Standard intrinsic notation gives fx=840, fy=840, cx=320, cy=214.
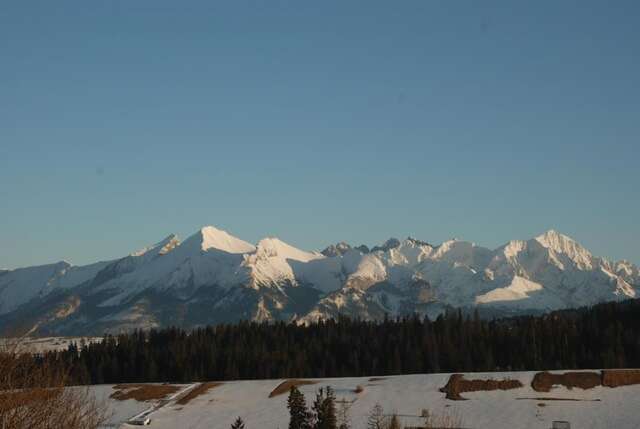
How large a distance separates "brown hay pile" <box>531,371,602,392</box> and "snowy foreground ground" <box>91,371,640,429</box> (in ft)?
5.99

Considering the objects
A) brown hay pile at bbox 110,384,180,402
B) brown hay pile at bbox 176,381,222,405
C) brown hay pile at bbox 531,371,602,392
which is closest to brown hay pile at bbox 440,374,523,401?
brown hay pile at bbox 531,371,602,392

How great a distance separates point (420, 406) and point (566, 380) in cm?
3375

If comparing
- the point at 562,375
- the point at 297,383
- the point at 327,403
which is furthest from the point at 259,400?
the point at 327,403

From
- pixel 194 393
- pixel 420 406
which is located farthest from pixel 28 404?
pixel 194 393

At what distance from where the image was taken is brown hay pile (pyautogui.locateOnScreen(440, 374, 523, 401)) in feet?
559

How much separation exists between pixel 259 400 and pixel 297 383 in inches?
712

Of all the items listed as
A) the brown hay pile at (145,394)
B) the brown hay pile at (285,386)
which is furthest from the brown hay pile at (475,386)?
the brown hay pile at (145,394)

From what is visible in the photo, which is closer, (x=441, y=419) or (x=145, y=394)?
(x=441, y=419)

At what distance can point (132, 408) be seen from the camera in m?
180

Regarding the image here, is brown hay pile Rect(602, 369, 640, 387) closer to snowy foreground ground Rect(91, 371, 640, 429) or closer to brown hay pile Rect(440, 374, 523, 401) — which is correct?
snowy foreground ground Rect(91, 371, 640, 429)

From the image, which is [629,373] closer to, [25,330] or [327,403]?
[327,403]

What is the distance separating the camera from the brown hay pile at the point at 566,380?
557 ft

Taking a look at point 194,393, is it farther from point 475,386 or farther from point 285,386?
point 475,386

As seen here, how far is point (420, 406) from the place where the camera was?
161875 millimetres
